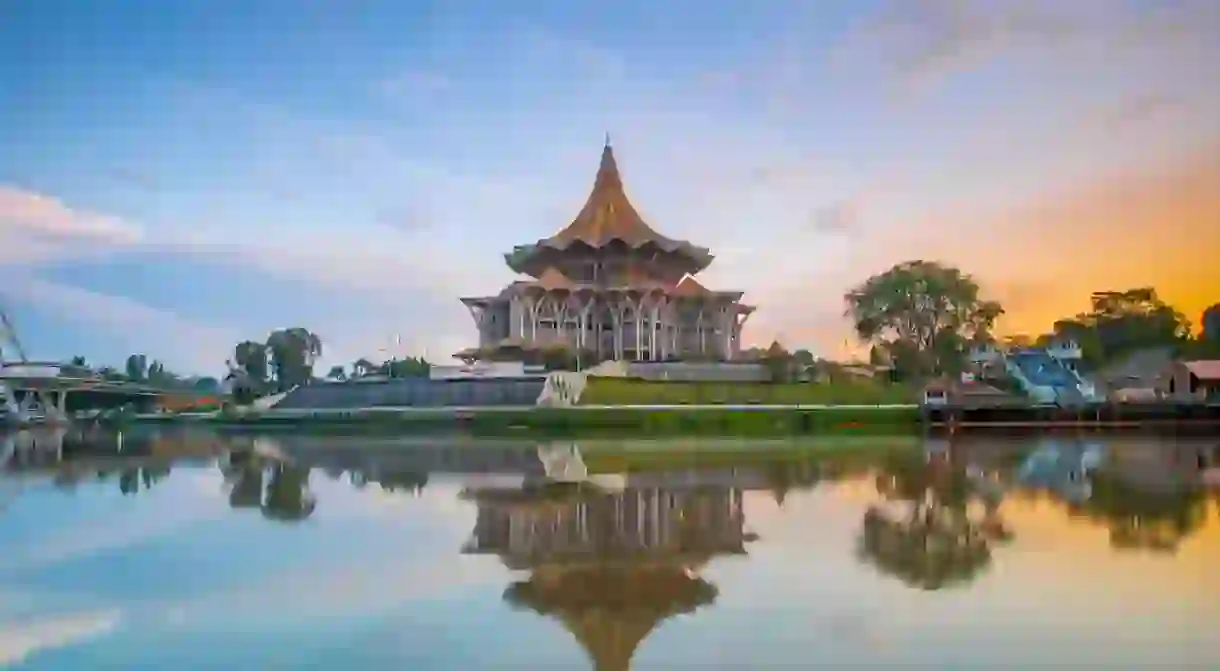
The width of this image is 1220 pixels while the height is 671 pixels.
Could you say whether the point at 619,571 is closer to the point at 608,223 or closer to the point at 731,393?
the point at 731,393

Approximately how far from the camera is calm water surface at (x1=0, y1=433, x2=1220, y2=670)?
7141 millimetres

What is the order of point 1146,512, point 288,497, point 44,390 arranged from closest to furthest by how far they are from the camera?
point 1146,512 < point 288,497 < point 44,390

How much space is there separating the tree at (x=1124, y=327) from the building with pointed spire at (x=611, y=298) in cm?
1861

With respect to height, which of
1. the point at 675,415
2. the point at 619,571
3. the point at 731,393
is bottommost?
the point at 619,571

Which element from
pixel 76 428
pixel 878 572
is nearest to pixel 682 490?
pixel 878 572

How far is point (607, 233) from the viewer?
4847 centimetres

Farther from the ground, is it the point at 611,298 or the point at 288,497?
the point at 611,298

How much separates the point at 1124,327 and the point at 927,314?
16964 millimetres

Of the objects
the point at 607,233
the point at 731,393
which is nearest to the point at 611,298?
the point at 607,233

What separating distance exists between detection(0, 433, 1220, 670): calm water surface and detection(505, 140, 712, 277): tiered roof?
97.4ft

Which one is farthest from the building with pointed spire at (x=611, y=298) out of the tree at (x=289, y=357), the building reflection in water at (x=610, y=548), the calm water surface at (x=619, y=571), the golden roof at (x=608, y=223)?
the building reflection in water at (x=610, y=548)

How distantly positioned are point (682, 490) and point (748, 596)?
7.57 metres

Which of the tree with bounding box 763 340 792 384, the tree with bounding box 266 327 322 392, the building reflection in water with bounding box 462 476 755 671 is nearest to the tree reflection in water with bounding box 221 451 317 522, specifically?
the building reflection in water with bounding box 462 476 755 671

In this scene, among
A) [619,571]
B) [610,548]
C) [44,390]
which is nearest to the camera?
[619,571]
